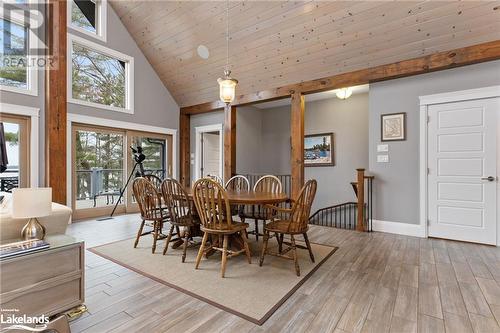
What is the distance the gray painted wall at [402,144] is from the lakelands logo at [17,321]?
4.21m

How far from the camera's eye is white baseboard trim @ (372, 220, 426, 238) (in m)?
3.76

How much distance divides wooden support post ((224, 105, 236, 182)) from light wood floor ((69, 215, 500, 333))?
131 inches

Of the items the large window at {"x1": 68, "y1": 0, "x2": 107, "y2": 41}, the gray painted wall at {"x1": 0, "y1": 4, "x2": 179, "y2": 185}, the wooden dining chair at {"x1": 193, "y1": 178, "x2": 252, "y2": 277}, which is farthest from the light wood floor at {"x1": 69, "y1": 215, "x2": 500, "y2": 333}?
the large window at {"x1": 68, "y1": 0, "x2": 107, "y2": 41}

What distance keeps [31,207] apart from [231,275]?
64.7 inches

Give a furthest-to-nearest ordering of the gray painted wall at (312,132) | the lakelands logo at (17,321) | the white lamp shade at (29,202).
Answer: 1. the gray painted wall at (312,132)
2. the white lamp shade at (29,202)
3. the lakelands logo at (17,321)

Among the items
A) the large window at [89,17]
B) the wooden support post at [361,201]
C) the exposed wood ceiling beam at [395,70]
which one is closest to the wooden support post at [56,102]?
the large window at [89,17]

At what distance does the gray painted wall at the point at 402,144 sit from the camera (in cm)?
364

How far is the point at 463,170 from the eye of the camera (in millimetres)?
3494

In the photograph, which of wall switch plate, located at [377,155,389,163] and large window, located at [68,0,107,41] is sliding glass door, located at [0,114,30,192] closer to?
large window, located at [68,0,107,41]

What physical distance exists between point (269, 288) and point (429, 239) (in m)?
2.83

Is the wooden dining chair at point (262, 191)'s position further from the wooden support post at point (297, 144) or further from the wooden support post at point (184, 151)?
the wooden support post at point (184, 151)

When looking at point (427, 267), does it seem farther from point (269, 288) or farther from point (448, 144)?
point (448, 144)

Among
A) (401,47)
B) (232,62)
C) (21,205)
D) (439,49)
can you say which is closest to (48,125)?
(21,205)

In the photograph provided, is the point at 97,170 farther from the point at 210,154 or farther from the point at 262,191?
the point at 262,191
